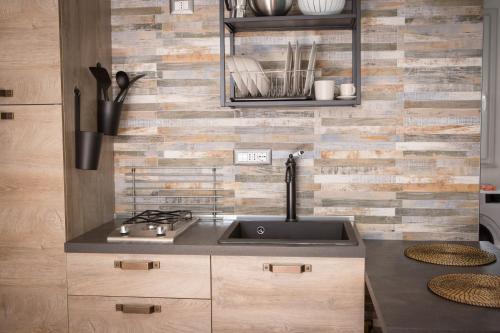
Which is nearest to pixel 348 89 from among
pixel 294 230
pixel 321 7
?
pixel 321 7

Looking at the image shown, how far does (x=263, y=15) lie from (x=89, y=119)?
98cm

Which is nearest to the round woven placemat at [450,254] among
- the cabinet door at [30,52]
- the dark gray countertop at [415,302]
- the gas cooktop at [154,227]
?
the dark gray countertop at [415,302]

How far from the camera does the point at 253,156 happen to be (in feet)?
8.09

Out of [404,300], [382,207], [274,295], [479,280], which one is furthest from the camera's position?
[382,207]

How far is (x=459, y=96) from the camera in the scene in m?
2.33

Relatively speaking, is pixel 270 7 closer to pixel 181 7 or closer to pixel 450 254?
pixel 181 7

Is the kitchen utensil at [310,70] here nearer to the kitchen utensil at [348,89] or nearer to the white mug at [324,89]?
the white mug at [324,89]

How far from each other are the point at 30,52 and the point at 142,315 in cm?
126

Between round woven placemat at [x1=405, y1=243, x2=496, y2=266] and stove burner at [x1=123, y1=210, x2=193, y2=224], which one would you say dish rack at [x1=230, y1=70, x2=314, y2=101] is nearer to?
stove burner at [x1=123, y1=210, x2=193, y2=224]

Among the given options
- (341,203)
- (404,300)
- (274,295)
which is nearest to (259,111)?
(341,203)

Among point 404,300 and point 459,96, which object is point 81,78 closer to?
point 404,300

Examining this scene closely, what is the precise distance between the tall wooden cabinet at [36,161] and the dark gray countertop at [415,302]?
1370 millimetres

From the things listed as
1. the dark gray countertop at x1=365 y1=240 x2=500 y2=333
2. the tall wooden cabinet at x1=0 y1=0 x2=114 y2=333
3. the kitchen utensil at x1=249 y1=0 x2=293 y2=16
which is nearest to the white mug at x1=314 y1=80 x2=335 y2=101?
the kitchen utensil at x1=249 y1=0 x2=293 y2=16

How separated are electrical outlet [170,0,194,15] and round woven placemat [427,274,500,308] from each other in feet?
5.87
